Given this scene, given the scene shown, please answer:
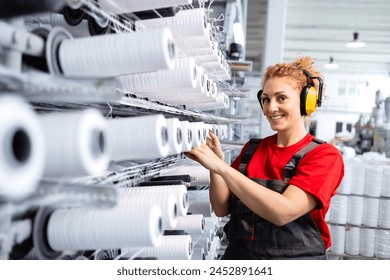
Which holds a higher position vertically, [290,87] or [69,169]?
[290,87]

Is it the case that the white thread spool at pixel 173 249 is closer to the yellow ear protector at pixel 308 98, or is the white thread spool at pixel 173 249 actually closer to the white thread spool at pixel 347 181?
the yellow ear protector at pixel 308 98

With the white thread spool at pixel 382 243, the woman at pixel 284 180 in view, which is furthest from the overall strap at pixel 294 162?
the white thread spool at pixel 382 243

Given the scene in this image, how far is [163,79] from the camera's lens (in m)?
0.92

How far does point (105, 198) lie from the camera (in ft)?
1.99

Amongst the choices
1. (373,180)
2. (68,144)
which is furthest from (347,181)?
(68,144)

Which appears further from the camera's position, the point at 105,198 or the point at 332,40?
the point at 332,40

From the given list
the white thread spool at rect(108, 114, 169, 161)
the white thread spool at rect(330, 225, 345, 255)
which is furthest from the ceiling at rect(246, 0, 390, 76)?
the white thread spool at rect(108, 114, 169, 161)

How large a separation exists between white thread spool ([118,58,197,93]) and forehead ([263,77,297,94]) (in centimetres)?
44

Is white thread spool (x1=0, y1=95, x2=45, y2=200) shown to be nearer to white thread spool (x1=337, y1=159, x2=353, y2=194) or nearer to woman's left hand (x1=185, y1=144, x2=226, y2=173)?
woman's left hand (x1=185, y1=144, x2=226, y2=173)

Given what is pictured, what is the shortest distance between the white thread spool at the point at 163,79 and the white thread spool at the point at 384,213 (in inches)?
103
